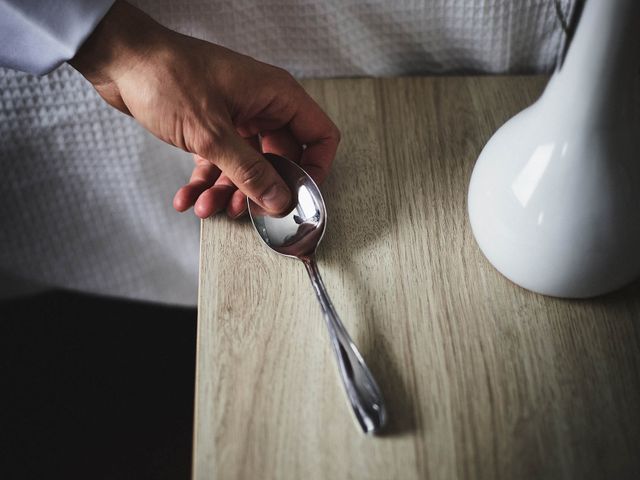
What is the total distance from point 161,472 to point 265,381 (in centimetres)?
46

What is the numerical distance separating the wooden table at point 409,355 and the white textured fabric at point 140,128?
120mm

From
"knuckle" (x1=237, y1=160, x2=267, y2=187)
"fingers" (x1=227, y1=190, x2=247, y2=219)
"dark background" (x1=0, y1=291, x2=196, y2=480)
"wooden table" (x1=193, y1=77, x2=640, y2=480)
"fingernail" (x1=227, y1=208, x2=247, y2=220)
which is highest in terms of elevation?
"knuckle" (x1=237, y1=160, x2=267, y2=187)

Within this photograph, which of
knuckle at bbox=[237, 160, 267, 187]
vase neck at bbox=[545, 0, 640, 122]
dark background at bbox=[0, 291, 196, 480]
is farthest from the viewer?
dark background at bbox=[0, 291, 196, 480]

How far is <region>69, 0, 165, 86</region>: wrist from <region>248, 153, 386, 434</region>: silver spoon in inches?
4.3

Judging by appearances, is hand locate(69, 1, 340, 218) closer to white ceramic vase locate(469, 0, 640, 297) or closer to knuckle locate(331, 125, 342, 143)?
knuckle locate(331, 125, 342, 143)

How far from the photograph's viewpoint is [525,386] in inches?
12.6

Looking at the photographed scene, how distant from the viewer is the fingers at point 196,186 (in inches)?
16.8

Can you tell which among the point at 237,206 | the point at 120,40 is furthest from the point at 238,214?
the point at 120,40

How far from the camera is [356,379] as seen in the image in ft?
1.03

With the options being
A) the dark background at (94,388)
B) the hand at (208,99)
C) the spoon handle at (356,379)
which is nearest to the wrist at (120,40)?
the hand at (208,99)

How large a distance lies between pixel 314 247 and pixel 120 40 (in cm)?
19

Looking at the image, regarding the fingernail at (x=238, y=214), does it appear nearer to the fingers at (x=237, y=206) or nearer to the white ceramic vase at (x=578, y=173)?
the fingers at (x=237, y=206)

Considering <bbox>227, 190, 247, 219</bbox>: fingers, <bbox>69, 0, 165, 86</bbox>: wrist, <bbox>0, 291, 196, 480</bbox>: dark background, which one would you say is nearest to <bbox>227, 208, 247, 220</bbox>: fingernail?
<bbox>227, 190, 247, 219</bbox>: fingers

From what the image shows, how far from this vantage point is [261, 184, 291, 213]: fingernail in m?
0.37
